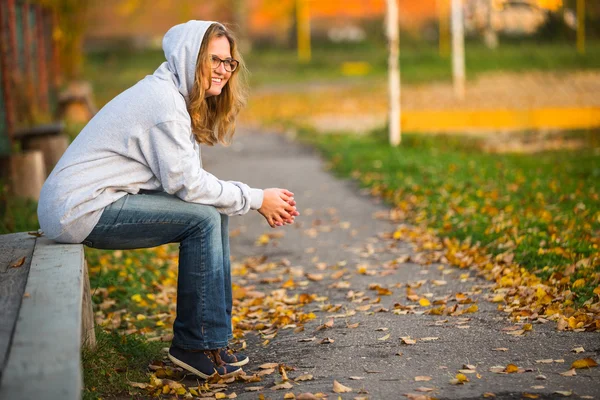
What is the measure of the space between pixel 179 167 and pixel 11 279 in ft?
3.01

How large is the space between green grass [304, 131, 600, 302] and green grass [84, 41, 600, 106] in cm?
982

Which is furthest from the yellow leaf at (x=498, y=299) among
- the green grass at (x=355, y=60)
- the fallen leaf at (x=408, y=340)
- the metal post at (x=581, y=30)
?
the metal post at (x=581, y=30)

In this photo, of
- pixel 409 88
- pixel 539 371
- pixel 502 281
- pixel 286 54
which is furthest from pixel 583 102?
pixel 286 54

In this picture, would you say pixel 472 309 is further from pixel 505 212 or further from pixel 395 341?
pixel 505 212

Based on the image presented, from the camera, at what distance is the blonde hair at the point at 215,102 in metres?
4.30

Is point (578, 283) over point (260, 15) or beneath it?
beneath

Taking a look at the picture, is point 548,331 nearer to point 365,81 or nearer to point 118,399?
point 118,399

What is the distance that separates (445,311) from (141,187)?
2046mm

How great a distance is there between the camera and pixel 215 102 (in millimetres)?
4625

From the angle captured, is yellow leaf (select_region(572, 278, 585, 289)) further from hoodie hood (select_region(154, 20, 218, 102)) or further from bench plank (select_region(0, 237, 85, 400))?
bench plank (select_region(0, 237, 85, 400))

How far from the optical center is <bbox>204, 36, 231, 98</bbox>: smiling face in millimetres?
4355

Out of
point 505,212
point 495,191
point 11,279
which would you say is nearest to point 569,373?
point 11,279

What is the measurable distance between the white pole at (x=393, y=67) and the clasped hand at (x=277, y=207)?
25.9 ft

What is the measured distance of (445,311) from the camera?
5230 millimetres
